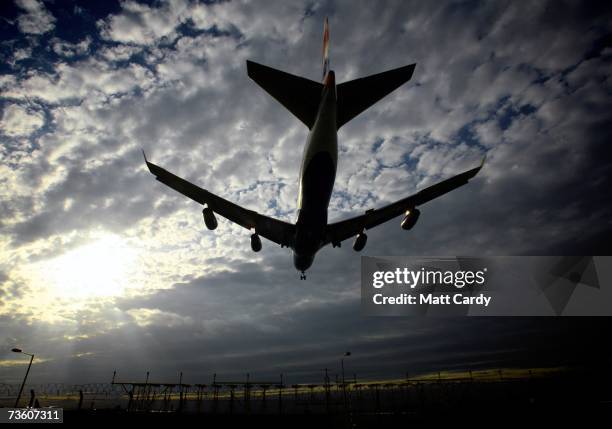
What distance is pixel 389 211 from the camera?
23484 mm

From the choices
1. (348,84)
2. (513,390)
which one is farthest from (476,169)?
(513,390)

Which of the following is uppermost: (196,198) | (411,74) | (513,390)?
(411,74)

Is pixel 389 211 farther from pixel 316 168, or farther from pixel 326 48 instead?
pixel 326 48

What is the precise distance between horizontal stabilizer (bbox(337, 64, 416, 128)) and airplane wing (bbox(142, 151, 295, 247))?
9186mm

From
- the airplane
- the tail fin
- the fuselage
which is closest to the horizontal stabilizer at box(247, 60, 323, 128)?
the airplane

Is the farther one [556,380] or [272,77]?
[556,380]

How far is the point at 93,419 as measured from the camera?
22203mm

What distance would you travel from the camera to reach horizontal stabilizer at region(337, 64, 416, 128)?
57.0ft

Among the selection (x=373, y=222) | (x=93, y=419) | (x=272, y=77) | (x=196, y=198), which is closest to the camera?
(x=272, y=77)

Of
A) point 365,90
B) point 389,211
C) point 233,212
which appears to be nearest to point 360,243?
point 389,211

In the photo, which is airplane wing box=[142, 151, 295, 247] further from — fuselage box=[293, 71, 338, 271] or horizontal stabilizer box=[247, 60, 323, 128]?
horizontal stabilizer box=[247, 60, 323, 128]

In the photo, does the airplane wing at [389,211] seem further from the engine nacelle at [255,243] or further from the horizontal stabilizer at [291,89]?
the horizontal stabilizer at [291,89]

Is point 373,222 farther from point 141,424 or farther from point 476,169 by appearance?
point 141,424

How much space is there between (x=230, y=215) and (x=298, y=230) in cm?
575
